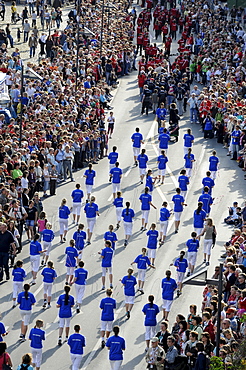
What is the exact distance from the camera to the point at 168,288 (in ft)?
88.5

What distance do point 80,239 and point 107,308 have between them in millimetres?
4725

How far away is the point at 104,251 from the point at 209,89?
19599 millimetres

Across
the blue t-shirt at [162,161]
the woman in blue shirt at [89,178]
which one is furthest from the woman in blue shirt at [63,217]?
the blue t-shirt at [162,161]

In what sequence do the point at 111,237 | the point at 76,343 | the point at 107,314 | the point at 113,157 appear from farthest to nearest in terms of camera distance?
the point at 113,157, the point at 111,237, the point at 107,314, the point at 76,343

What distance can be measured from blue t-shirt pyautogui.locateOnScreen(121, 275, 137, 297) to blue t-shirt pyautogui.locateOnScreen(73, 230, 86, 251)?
136 inches

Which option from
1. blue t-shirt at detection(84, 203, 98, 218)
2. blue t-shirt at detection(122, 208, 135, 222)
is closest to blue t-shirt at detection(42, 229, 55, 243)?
blue t-shirt at detection(84, 203, 98, 218)

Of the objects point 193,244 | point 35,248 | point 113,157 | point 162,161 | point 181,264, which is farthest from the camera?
point 162,161

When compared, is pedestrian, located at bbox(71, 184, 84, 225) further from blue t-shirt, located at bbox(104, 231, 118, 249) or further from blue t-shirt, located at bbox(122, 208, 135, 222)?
blue t-shirt, located at bbox(104, 231, 118, 249)

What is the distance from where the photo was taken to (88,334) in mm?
26625

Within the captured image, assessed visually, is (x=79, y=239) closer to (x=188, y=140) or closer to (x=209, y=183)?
(x=209, y=183)

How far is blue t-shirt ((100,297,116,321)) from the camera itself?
1009 inches

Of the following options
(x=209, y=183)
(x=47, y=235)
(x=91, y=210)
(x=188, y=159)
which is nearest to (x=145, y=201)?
(x=91, y=210)

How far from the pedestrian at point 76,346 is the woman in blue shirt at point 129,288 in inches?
127

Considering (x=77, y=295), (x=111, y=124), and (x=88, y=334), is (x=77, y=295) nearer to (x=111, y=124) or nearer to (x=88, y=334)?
(x=88, y=334)
